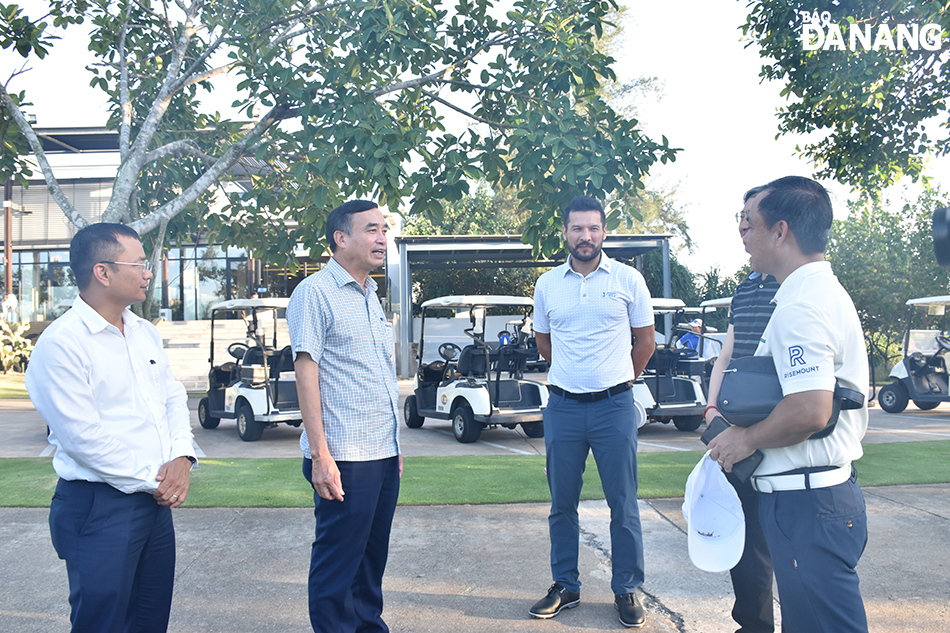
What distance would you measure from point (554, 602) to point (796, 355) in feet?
6.40

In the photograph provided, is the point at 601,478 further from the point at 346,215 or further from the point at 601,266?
the point at 346,215

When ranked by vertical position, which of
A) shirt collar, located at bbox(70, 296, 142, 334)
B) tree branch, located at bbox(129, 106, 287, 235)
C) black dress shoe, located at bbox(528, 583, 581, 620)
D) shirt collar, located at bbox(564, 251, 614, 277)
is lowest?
black dress shoe, located at bbox(528, 583, 581, 620)

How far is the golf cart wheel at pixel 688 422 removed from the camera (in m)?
10.5

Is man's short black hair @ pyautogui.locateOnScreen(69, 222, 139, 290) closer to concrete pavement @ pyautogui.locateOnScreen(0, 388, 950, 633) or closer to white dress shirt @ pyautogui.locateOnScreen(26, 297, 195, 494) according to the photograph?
white dress shirt @ pyautogui.locateOnScreen(26, 297, 195, 494)

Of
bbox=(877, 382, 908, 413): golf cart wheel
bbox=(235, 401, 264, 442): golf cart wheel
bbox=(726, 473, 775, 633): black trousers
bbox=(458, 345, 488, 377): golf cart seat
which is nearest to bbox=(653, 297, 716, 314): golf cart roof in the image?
bbox=(458, 345, 488, 377): golf cart seat

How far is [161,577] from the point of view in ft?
7.98

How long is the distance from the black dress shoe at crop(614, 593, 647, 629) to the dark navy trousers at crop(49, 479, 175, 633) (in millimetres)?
2035

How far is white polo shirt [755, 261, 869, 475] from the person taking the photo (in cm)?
190

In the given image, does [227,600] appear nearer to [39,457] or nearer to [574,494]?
[574,494]

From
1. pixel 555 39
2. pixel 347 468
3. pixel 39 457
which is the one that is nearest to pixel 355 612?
Answer: pixel 347 468

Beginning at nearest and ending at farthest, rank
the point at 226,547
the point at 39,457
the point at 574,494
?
1. the point at 574,494
2. the point at 226,547
3. the point at 39,457

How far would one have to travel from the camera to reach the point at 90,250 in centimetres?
237

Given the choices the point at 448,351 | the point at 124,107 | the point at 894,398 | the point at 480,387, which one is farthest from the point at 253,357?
the point at 894,398

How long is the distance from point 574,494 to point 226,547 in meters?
2.35
